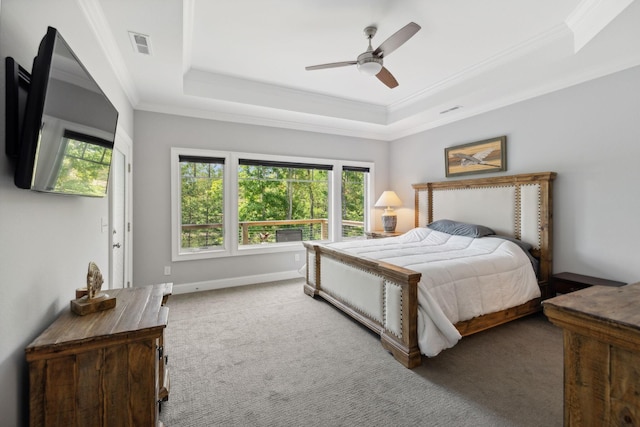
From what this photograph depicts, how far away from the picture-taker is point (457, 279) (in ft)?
8.28

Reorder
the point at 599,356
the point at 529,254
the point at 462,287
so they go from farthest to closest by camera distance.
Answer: the point at 529,254, the point at 462,287, the point at 599,356

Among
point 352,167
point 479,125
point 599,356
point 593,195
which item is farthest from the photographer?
point 352,167

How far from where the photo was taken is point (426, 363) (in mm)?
2291

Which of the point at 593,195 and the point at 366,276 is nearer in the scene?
the point at 366,276

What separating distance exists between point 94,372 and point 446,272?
93.6 inches

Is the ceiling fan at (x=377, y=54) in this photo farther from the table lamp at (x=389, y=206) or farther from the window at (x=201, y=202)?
the table lamp at (x=389, y=206)

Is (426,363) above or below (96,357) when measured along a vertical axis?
below

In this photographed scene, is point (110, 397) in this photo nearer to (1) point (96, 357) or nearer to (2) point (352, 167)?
(1) point (96, 357)

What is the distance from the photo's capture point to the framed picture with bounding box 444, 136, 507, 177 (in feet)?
→ 12.8

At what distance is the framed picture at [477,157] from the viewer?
12.8 ft

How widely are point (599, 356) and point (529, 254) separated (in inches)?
112

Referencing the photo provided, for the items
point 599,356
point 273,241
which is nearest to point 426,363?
point 599,356

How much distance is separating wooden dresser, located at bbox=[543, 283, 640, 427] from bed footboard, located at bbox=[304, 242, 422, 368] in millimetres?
1198

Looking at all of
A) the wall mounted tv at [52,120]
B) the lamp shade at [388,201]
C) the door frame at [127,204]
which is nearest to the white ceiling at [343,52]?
the door frame at [127,204]
